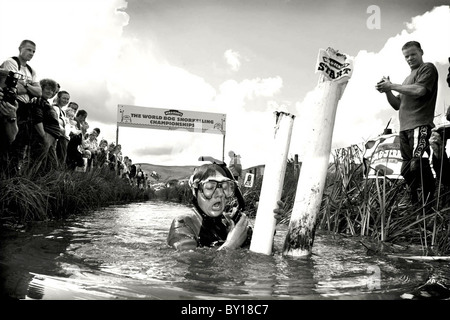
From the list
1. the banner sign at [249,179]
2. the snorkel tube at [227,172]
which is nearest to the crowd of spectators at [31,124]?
the snorkel tube at [227,172]

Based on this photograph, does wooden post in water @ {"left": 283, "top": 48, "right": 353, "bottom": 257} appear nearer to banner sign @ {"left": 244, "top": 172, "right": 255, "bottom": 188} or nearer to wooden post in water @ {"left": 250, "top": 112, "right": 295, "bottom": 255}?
wooden post in water @ {"left": 250, "top": 112, "right": 295, "bottom": 255}

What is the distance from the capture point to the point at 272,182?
8.55 ft

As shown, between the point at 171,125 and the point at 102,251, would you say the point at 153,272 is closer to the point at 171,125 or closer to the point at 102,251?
the point at 102,251

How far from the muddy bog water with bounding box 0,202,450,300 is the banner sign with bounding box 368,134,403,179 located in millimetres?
1350

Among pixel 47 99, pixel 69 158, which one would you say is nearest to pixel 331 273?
pixel 47 99

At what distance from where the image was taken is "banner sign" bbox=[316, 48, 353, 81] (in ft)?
8.39

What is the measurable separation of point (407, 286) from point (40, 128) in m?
3.98

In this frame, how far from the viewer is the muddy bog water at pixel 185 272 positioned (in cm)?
200

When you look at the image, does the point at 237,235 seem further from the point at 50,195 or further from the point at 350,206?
the point at 50,195

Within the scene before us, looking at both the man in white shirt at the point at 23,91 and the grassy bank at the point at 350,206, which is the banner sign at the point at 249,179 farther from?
the man in white shirt at the point at 23,91

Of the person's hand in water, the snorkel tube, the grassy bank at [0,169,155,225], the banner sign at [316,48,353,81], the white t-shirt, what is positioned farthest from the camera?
the white t-shirt

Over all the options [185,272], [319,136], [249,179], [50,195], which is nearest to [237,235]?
[249,179]

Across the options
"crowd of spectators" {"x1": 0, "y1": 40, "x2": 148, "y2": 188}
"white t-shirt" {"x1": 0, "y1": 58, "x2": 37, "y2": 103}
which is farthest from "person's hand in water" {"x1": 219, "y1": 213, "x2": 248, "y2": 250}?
"white t-shirt" {"x1": 0, "y1": 58, "x2": 37, "y2": 103}

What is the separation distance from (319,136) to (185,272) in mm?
1043
